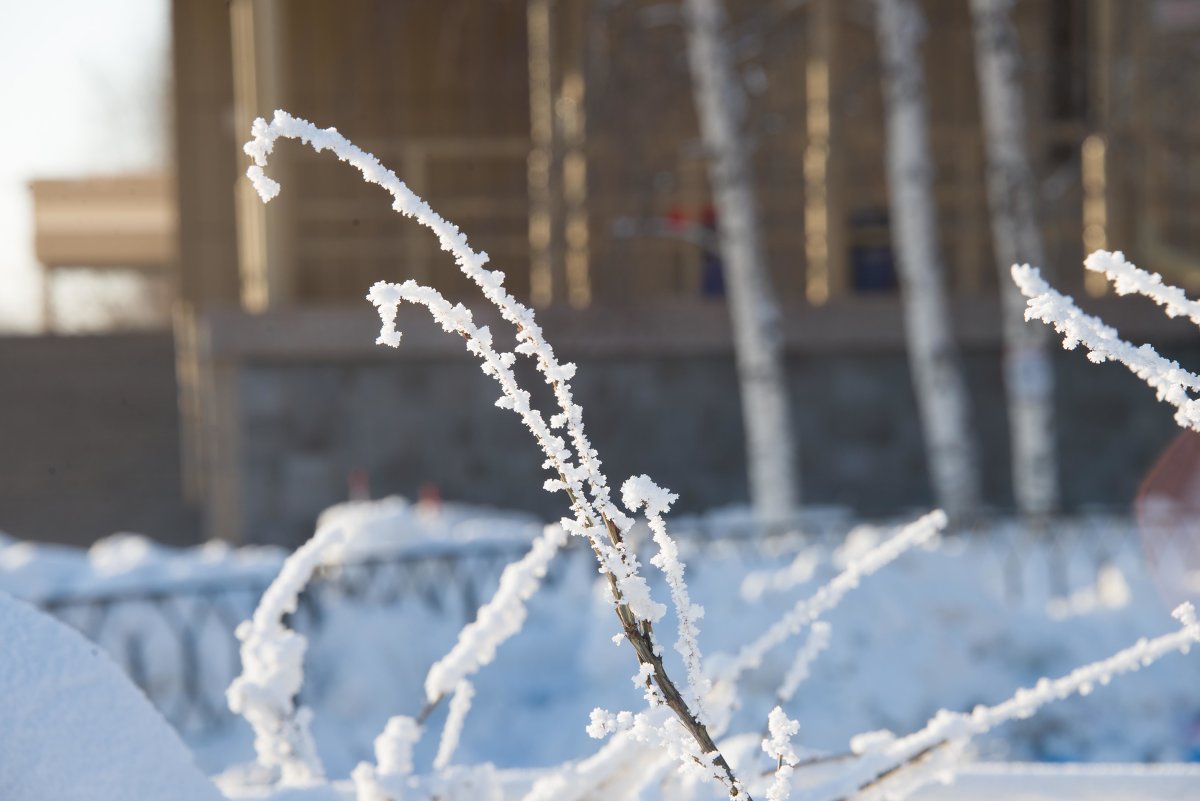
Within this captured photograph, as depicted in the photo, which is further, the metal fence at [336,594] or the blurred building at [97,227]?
the blurred building at [97,227]

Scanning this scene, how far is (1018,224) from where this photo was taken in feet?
29.0

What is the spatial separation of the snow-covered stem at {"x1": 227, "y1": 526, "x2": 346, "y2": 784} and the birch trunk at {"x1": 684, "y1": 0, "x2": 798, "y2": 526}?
646cm

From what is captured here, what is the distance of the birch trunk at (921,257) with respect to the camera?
29.5 feet

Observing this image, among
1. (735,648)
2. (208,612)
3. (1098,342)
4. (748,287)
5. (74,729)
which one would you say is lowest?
(735,648)

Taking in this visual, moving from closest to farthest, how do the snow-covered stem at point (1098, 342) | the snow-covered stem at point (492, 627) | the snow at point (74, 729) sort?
the snow-covered stem at point (1098, 342) < the snow at point (74, 729) < the snow-covered stem at point (492, 627)

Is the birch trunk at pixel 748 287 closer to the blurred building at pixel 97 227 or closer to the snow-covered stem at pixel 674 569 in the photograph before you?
the snow-covered stem at pixel 674 569

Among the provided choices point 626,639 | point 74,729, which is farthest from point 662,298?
point 74,729

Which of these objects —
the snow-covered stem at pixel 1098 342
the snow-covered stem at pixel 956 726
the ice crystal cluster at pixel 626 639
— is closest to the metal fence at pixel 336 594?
the ice crystal cluster at pixel 626 639

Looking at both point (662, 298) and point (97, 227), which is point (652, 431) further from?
point (97, 227)

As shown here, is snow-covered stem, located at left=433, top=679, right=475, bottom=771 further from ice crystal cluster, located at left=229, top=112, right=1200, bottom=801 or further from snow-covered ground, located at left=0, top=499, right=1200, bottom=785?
snow-covered ground, located at left=0, top=499, right=1200, bottom=785

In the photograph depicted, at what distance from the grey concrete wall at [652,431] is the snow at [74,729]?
7904mm

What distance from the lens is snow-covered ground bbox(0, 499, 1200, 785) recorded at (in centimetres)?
629

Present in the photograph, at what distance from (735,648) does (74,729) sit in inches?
179

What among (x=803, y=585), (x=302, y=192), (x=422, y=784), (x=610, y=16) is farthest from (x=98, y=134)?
(x=422, y=784)
